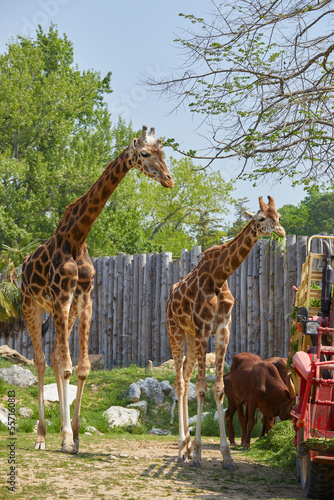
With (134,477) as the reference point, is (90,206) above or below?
above

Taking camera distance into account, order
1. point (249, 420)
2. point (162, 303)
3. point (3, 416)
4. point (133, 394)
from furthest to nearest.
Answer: point (162, 303) < point (133, 394) < point (3, 416) < point (249, 420)

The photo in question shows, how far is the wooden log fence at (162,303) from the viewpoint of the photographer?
1332cm

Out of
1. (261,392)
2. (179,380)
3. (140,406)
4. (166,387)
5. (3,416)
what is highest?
(179,380)

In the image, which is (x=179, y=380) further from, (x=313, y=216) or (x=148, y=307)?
(x=313, y=216)

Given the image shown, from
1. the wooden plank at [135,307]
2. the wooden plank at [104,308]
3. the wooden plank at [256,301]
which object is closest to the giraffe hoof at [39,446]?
the wooden plank at [256,301]

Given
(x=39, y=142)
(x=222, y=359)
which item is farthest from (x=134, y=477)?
(x=39, y=142)

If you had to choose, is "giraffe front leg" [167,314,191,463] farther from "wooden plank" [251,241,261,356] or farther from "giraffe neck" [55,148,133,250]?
"wooden plank" [251,241,261,356]

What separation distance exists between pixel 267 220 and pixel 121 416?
16.4 ft

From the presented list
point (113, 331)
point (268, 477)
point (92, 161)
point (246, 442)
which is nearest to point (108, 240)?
point (92, 161)

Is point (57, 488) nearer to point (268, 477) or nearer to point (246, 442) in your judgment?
point (268, 477)

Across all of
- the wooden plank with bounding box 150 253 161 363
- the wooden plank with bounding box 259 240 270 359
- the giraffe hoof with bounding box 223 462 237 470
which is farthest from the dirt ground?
the wooden plank with bounding box 150 253 161 363

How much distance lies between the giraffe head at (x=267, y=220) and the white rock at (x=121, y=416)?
474cm

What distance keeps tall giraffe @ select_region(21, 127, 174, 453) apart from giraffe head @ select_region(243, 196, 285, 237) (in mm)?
1110

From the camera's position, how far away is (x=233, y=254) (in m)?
7.41
